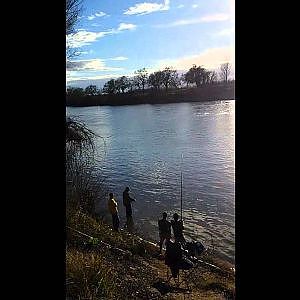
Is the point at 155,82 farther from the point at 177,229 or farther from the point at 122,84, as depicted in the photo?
the point at 177,229

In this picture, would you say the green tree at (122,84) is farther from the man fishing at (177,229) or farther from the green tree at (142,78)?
the man fishing at (177,229)

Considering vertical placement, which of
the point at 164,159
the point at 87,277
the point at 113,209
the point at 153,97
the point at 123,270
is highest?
the point at 153,97

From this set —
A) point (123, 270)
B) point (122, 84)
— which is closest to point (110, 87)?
point (122, 84)

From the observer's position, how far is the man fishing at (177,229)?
6.25 ft

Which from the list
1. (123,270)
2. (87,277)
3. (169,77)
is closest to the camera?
(169,77)

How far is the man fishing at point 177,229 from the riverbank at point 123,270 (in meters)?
0.18

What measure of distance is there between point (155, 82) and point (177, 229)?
864 mm

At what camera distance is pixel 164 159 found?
7.64ft

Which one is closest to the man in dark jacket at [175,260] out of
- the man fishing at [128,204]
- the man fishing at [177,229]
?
the man fishing at [177,229]

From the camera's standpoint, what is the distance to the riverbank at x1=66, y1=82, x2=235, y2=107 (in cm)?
142
